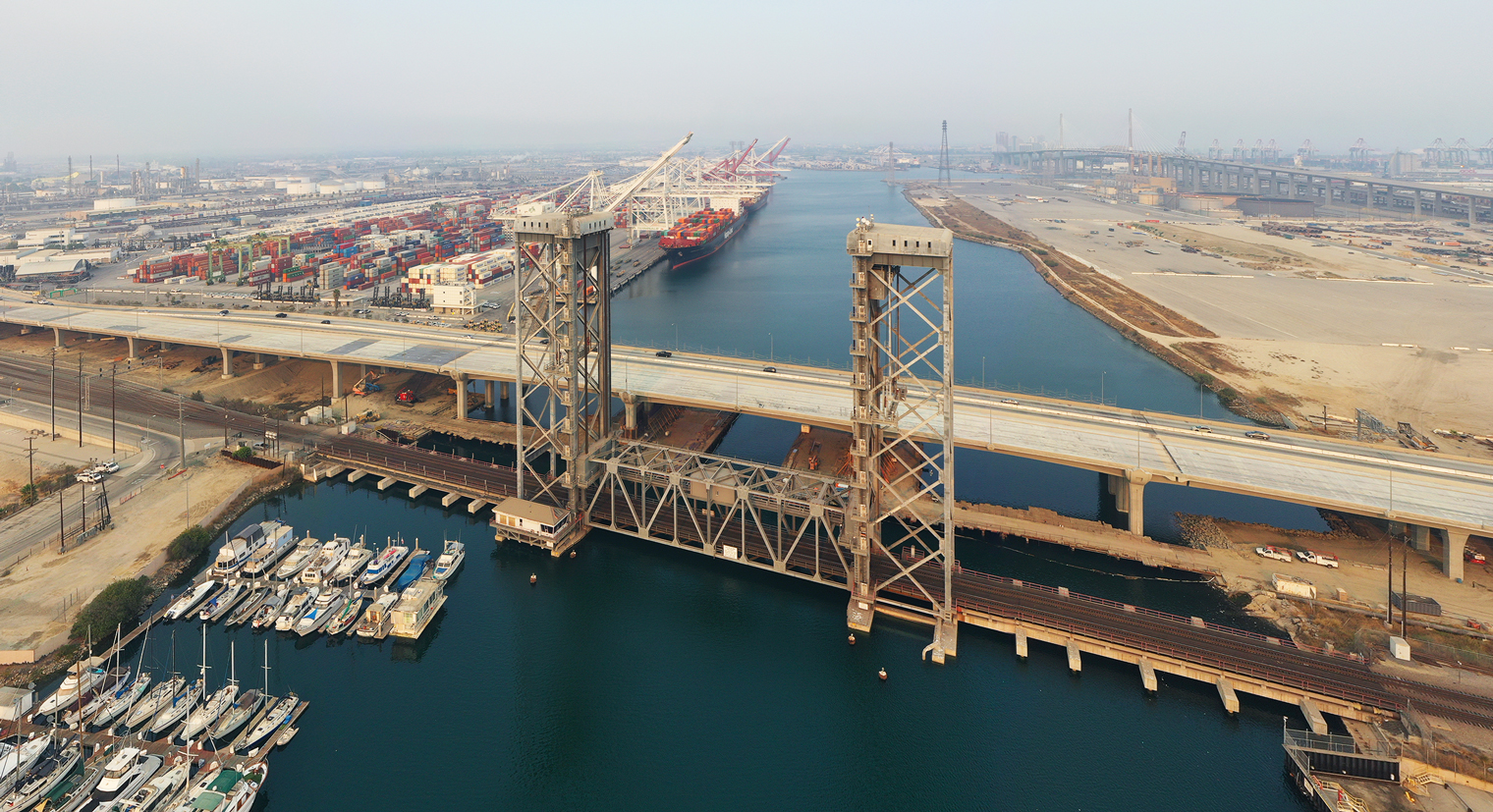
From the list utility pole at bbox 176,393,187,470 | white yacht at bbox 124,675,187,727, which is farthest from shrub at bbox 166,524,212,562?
white yacht at bbox 124,675,187,727

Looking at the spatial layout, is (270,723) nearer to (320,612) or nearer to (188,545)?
(320,612)

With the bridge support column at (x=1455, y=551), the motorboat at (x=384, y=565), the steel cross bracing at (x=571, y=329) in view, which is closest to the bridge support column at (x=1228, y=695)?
the bridge support column at (x=1455, y=551)

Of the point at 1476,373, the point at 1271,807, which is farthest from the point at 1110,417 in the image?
the point at 1476,373

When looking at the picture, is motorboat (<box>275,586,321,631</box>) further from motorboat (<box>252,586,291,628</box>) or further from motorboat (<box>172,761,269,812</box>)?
motorboat (<box>172,761,269,812</box>)

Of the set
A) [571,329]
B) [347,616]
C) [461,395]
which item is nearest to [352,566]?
[347,616]

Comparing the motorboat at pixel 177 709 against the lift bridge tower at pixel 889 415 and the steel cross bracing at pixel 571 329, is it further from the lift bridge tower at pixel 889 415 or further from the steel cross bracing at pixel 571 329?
the lift bridge tower at pixel 889 415
